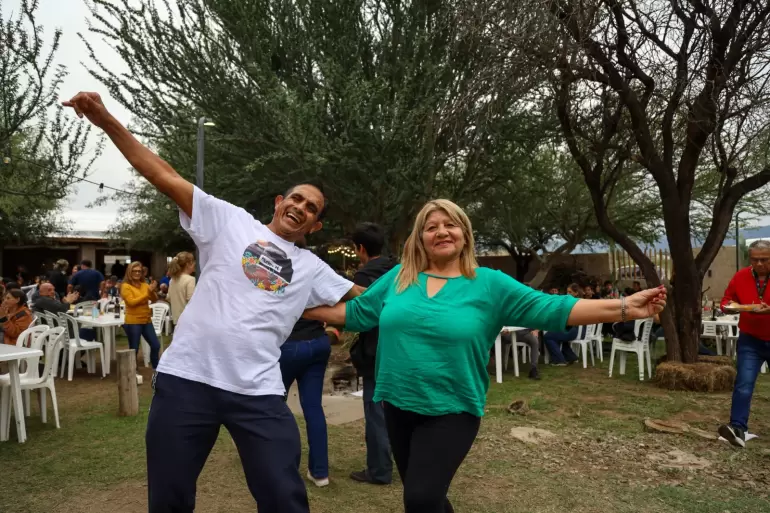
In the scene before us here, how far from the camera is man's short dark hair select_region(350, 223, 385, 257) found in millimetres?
4008

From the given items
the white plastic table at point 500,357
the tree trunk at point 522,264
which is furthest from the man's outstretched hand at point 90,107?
the tree trunk at point 522,264

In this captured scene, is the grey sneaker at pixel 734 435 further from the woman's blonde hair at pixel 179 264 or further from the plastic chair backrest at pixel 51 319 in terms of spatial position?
the plastic chair backrest at pixel 51 319

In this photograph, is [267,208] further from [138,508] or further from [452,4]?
[138,508]

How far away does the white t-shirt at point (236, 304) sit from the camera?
7.01ft

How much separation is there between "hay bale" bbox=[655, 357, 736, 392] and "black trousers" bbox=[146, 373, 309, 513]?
271 inches

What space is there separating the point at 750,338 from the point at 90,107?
5.19 meters

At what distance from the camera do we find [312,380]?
3.97m

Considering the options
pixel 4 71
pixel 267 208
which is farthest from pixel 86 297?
pixel 4 71

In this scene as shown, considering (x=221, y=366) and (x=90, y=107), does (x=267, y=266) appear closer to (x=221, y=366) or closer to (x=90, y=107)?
(x=221, y=366)

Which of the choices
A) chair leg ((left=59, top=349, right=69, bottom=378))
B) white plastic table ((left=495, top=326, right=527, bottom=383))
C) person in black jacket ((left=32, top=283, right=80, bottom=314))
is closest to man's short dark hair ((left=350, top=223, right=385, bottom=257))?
white plastic table ((left=495, top=326, right=527, bottom=383))

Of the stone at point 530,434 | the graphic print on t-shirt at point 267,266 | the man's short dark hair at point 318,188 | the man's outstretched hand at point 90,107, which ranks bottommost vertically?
the stone at point 530,434

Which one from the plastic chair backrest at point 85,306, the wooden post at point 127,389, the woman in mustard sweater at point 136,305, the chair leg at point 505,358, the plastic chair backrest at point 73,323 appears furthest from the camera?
the plastic chair backrest at point 85,306

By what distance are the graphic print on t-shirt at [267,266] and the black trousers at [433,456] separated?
29.1 inches

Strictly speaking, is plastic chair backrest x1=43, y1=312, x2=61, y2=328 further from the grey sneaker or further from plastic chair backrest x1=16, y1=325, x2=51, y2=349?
the grey sneaker
